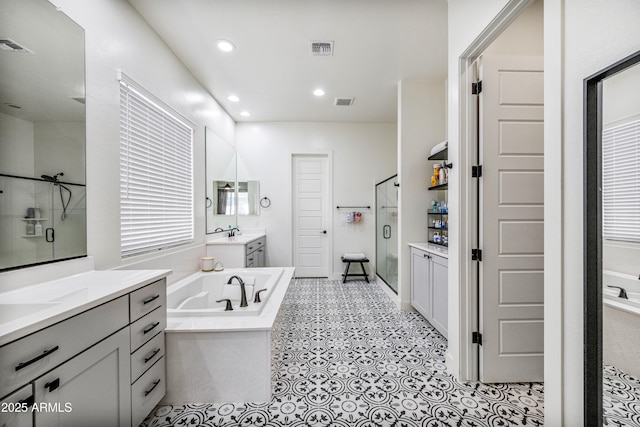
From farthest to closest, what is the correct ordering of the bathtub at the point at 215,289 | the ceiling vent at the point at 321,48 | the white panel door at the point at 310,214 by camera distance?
the white panel door at the point at 310,214
the ceiling vent at the point at 321,48
the bathtub at the point at 215,289

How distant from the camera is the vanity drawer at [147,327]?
1.29m

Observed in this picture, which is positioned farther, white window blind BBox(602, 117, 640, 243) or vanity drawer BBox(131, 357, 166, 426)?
vanity drawer BBox(131, 357, 166, 426)

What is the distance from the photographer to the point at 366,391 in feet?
5.60

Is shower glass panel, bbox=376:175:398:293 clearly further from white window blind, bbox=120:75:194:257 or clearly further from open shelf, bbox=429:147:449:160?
white window blind, bbox=120:75:194:257

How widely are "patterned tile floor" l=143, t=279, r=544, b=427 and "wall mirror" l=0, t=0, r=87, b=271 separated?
120cm

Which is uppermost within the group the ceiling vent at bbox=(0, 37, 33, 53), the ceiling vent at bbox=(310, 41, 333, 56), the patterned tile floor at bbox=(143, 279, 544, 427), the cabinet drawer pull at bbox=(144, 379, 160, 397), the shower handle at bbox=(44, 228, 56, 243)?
the ceiling vent at bbox=(310, 41, 333, 56)

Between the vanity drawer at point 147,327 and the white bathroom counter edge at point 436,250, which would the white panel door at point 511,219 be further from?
the vanity drawer at point 147,327

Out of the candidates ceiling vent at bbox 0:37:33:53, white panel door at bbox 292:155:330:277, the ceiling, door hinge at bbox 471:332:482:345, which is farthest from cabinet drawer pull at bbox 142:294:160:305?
white panel door at bbox 292:155:330:277

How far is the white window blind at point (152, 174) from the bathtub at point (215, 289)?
0.44m

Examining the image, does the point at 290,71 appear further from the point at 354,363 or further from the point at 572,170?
the point at 354,363

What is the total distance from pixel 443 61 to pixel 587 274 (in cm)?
270

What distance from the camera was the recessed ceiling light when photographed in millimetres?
2392

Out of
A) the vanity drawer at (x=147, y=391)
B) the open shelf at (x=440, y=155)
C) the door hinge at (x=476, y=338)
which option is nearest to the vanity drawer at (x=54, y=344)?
the vanity drawer at (x=147, y=391)

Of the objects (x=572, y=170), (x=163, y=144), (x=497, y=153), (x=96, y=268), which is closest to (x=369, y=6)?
(x=497, y=153)
